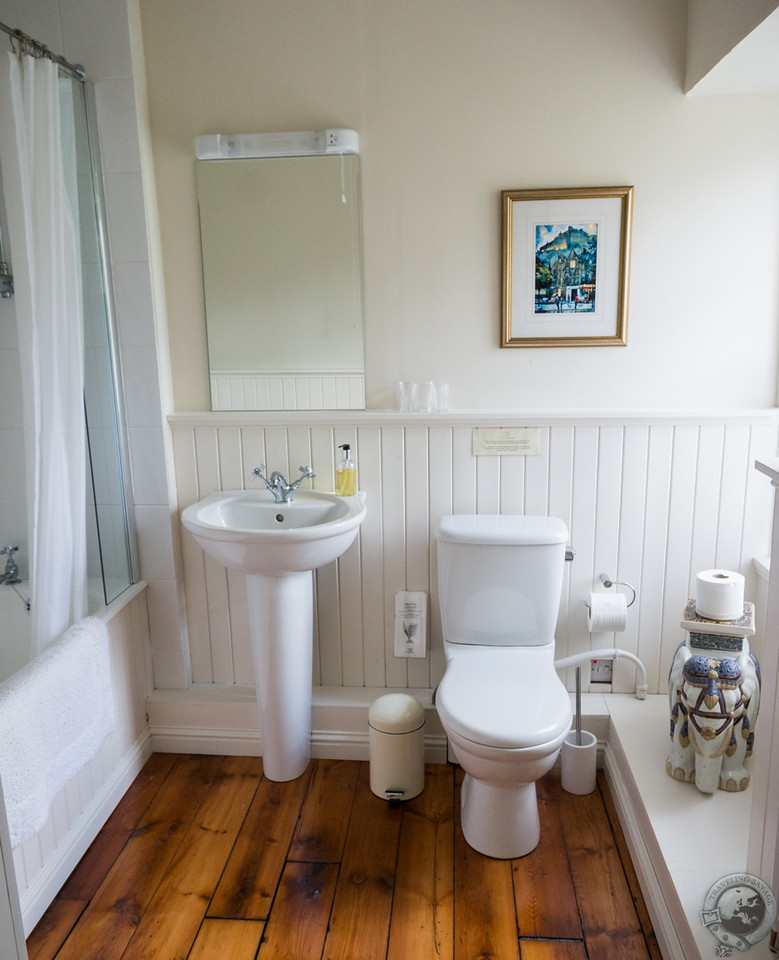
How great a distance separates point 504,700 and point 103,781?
1251 millimetres

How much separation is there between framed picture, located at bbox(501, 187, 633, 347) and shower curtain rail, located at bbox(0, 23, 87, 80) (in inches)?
51.6

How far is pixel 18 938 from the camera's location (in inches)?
44.6

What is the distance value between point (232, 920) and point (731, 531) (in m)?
1.84

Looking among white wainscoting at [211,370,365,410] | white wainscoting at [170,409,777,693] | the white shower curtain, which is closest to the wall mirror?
white wainscoting at [211,370,365,410]

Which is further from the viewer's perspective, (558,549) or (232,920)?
(558,549)

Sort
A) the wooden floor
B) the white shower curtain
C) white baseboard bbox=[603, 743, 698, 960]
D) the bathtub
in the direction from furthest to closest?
the bathtub, the white shower curtain, the wooden floor, white baseboard bbox=[603, 743, 698, 960]

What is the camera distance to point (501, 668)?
6.99ft

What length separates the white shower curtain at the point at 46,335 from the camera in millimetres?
1897

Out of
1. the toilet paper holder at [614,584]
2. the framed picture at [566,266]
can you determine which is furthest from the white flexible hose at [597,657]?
the framed picture at [566,266]

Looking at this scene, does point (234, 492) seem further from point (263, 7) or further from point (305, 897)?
point (263, 7)

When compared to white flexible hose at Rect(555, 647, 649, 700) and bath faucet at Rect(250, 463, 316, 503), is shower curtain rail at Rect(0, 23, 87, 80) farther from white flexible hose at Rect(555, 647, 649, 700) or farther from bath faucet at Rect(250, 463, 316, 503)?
white flexible hose at Rect(555, 647, 649, 700)

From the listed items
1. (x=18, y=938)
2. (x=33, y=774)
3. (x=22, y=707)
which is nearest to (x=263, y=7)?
(x=22, y=707)

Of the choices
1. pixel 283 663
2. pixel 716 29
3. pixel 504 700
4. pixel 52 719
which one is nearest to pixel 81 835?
pixel 52 719

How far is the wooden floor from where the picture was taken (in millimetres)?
1785
